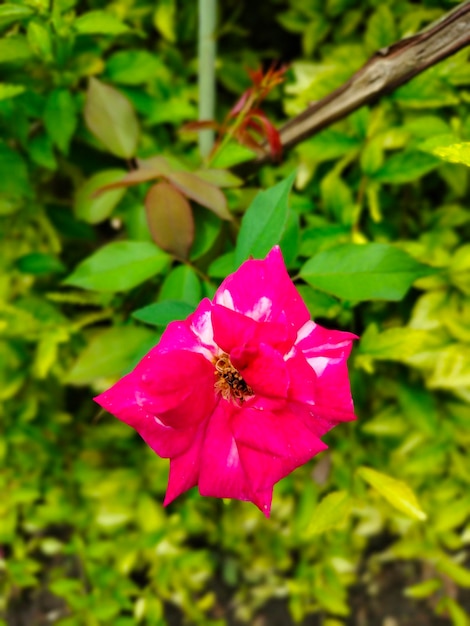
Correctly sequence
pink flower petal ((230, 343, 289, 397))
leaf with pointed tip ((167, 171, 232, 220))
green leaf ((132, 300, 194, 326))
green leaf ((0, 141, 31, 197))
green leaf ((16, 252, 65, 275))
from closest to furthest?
pink flower petal ((230, 343, 289, 397)), green leaf ((132, 300, 194, 326)), leaf with pointed tip ((167, 171, 232, 220)), green leaf ((0, 141, 31, 197)), green leaf ((16, 252, 65, 275))

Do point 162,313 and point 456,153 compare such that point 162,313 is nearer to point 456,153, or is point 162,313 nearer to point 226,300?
point 226,300

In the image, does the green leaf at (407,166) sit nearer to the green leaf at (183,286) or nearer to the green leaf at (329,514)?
the green leaf at (183,286)

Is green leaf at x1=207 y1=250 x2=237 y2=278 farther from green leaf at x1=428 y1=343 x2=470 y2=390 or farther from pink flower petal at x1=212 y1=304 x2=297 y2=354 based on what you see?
green leaf at x1=428 y1=343 x2=470 y2=390

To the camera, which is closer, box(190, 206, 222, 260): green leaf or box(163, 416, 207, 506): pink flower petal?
box(163, 416, 207, 506): pink flower petal

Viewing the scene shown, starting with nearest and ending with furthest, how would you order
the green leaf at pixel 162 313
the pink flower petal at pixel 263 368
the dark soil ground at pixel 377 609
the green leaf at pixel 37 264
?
the pink flower petal at pixel 263 368 → the green leaf at pixel 162 313 → the green leaf at pixel 37 264 → the dark soil ground at pixel 377 609

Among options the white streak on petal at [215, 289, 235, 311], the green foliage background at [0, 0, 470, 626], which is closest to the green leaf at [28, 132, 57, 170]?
the green foliage background at [0, 0, 470, 626]

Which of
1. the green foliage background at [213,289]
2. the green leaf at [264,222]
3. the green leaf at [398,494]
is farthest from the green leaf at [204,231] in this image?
the green leaf at [398,494]
